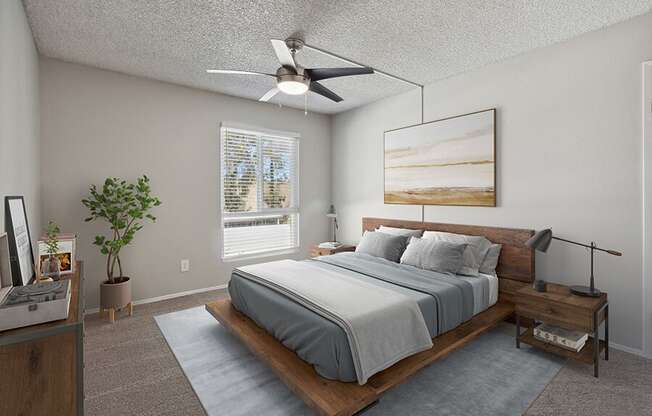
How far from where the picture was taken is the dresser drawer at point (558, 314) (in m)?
2.29

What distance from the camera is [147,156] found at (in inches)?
149

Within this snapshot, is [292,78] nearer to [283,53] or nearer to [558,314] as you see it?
[283,53]

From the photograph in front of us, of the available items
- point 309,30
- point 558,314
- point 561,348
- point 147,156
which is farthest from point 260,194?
point 561,348

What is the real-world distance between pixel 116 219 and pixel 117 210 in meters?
0.11

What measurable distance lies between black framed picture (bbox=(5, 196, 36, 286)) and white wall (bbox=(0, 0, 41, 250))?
0.05m

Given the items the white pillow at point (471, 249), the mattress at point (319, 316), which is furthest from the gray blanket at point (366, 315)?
the white pillow at point (471, 249)

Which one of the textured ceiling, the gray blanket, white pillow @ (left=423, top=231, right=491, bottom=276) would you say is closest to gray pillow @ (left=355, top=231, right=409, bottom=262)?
white pillow @ (left=423, top=231, right=491, bottom=276)

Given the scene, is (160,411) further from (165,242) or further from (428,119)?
(428,119)

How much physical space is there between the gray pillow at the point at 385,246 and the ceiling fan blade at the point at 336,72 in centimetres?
199

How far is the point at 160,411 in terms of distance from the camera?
6.35 feet

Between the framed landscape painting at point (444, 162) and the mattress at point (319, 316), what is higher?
the framed landscape painting at point (444, 162)

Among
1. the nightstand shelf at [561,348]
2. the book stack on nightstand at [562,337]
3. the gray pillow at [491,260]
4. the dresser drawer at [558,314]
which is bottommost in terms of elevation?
the nightstand shelf at [561,348]

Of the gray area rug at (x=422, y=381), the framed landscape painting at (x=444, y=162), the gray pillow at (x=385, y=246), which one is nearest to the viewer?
the gray area rug at (x=422, y=381)

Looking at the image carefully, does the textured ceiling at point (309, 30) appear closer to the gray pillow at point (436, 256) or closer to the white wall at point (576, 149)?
the white wall at point (576, 149)
